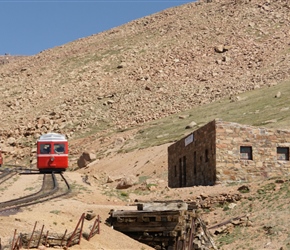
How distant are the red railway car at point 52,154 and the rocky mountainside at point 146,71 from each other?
26.7 meters

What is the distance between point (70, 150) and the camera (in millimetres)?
71625

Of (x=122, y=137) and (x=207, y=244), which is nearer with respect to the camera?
(x=207, y=244)

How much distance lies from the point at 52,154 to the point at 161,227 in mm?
25656

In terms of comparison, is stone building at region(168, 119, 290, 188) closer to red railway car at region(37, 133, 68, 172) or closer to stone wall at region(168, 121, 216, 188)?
stone wall at region(168, 121, 216, 188)

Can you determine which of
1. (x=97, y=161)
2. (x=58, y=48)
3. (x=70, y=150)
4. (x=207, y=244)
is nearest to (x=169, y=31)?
(x=58, y=48)

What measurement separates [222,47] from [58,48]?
37.7 metres

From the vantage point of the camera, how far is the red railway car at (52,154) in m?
46.8

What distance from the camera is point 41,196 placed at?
2894cm

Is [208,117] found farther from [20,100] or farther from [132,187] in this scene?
[20,100]

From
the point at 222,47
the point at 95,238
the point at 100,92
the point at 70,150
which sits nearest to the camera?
the point at 95,238

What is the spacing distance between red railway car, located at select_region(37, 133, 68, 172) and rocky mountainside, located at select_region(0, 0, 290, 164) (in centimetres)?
2669

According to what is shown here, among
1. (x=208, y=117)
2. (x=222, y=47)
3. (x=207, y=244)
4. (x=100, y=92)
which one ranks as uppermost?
(x=222, y=47)

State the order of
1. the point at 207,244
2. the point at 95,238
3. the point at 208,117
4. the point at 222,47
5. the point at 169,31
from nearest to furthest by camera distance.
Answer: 1. the point at 95,238
2. the point at 207,244
3. the point at 208,117
4. the point at 222,47
5. the point at 169,31

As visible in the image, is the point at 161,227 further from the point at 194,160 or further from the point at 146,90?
the point at 146,90
